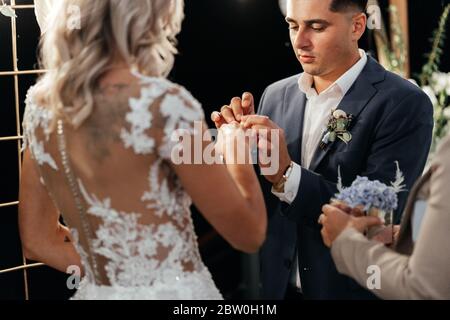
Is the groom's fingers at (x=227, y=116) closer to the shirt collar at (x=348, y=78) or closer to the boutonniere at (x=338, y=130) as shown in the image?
the boutonniere at (x=338, y=130)

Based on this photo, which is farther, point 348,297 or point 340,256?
point 348,297

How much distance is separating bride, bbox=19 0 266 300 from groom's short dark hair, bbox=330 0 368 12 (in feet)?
3.19

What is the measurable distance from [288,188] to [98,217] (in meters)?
0.84

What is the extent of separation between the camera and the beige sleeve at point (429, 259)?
173 cm

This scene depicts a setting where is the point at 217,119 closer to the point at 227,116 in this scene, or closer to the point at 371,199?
the point at 227,116

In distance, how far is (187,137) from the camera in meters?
1.83

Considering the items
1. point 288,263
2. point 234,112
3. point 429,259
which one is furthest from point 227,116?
point 429,259

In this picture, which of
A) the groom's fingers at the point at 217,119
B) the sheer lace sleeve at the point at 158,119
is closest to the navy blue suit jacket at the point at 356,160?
the groom's fingers at the point at 217,119

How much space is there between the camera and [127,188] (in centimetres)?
188

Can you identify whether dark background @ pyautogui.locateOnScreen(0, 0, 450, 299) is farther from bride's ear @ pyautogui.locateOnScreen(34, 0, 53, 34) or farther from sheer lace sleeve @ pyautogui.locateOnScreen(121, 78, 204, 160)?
sheer lace sleeve @ pyautogui.locateOnScreen(121, 78, 204, 160)

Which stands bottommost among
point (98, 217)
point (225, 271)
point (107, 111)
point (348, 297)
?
point (225, 271)

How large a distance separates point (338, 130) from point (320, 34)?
37cm
